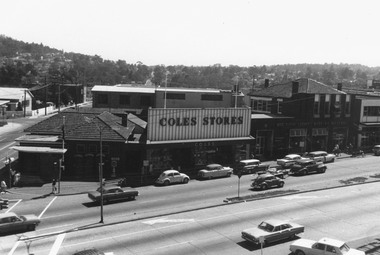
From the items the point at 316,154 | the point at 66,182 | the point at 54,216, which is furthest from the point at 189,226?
the point at 316,154

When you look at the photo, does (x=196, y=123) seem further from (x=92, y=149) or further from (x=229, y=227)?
(x=229, y=227)

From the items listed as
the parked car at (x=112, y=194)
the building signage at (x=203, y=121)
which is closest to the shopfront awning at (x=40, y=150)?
the parked car at (x=112, y=194)

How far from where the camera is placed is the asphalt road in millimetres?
31359

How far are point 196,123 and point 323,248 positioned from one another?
30342 millimetres

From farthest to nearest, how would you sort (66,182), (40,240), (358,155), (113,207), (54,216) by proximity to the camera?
(358,155), (66,182), (113,207), (54,216), (40,240)

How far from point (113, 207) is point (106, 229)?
6.55m

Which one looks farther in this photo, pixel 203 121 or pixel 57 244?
pixel 203 121

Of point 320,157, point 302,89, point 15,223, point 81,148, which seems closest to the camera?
point 15,223

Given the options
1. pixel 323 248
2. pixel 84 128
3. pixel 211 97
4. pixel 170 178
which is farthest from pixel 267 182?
pixel 211 97

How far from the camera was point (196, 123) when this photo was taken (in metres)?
56.5

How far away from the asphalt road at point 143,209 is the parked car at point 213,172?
95 cm

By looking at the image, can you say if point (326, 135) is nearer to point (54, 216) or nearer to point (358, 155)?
point (358, 155)

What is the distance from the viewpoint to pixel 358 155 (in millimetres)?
69812

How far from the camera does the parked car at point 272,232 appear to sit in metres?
31.1
